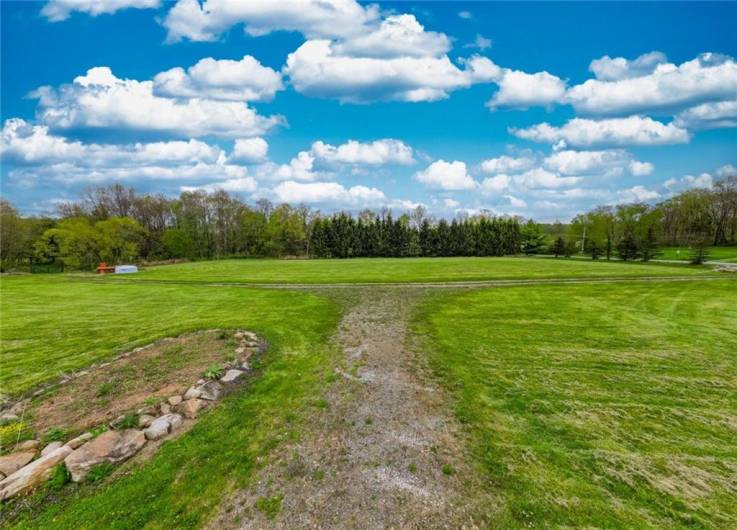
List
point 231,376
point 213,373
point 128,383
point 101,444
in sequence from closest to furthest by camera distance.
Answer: point 101,444
point 128,383
point 213,373
point 231,376

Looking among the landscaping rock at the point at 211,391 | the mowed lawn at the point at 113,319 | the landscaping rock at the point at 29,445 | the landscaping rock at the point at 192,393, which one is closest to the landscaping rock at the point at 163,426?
→ the landscaping rock at the point at 192,393

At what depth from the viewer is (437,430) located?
21.2 ft

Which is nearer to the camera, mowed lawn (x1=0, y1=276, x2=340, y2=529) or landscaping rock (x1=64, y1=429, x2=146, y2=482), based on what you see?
mowed lawn (x1=0, y1=276, x2=340, y2=529)

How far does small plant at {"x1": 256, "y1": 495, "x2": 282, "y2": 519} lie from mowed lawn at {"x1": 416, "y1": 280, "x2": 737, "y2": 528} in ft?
9.48

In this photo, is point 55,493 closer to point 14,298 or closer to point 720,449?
point 720,449

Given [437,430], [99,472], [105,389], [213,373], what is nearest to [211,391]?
[213,373]

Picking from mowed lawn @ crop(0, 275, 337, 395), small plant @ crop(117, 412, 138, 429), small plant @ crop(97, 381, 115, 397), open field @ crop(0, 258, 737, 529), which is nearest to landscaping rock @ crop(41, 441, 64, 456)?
small plant @ crop(117, 412, 138, 429)

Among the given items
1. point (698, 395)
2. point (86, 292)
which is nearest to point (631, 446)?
point (698, 395)

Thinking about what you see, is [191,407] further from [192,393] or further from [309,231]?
[309,231]

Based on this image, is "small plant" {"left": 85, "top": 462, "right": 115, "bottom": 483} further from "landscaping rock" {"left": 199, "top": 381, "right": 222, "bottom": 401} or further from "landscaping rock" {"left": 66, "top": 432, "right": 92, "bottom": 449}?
"landscaping rock" {"left": 199, "top": 381, "right": 222, "bottom": 401}

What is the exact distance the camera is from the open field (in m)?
4.68

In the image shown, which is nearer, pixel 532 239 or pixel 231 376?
pixel 231 376

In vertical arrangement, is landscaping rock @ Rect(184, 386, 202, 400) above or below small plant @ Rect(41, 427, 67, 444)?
above

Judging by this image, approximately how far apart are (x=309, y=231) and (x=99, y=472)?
261ft
